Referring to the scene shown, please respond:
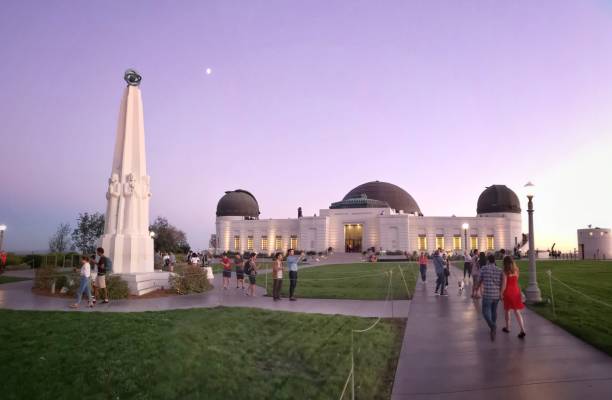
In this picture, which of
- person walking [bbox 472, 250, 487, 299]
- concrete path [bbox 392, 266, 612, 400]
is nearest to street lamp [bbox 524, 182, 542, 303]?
person walking [bbox 472, 250, 487, 299]

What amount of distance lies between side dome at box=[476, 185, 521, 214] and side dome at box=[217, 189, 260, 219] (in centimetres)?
3801

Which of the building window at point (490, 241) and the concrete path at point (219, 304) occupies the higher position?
the building window at point (490, 241)

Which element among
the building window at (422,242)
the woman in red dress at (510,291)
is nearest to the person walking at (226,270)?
the woman in red dress at (510,291)

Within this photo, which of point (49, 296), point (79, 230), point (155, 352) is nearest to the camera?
point (155, 352)

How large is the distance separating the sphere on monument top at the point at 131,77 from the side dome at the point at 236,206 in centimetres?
5107

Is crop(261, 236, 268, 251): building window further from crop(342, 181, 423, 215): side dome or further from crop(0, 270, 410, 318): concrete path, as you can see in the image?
crop(0, 270, 410, 318): concrete path

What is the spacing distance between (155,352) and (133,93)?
13.4 metres

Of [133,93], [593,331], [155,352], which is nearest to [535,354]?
[593,331]

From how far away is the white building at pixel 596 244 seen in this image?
51.2 metres

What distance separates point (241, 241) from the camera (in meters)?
64.2

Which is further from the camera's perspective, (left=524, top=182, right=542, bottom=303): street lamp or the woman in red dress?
(left=524, top=182, right=542, bottom=303): street lamp

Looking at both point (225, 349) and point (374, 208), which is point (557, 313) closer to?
point (225, 349)

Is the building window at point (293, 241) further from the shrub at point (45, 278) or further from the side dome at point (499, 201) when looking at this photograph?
the shrub at point (45, 278)

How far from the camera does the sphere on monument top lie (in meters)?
17.4
